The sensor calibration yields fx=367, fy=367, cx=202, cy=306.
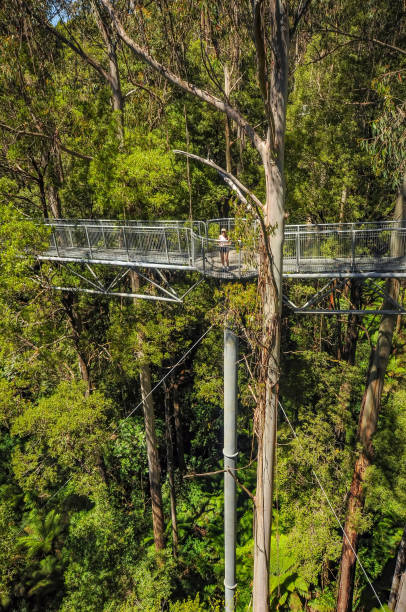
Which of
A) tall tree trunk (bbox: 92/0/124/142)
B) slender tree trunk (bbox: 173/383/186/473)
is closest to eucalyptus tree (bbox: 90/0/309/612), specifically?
tall tree trunk (bbox: 92/0/124/142)

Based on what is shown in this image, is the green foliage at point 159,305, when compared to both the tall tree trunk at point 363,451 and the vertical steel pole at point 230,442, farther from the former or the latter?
the vertical steel pole at point 230,442

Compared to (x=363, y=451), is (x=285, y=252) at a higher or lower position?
higher

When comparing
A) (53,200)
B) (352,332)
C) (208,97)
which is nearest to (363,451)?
(352,332)

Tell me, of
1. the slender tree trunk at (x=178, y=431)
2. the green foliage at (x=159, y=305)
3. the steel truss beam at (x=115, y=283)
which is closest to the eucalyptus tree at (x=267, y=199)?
the green foliage at (x=159, y=305)

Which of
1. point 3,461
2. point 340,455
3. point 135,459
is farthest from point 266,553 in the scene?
point 3,461

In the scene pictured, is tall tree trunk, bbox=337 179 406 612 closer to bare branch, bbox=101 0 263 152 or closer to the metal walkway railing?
the metal walkway railing

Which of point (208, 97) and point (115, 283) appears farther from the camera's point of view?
point (115, 283)

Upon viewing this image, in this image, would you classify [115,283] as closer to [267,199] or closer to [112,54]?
[112,54]
